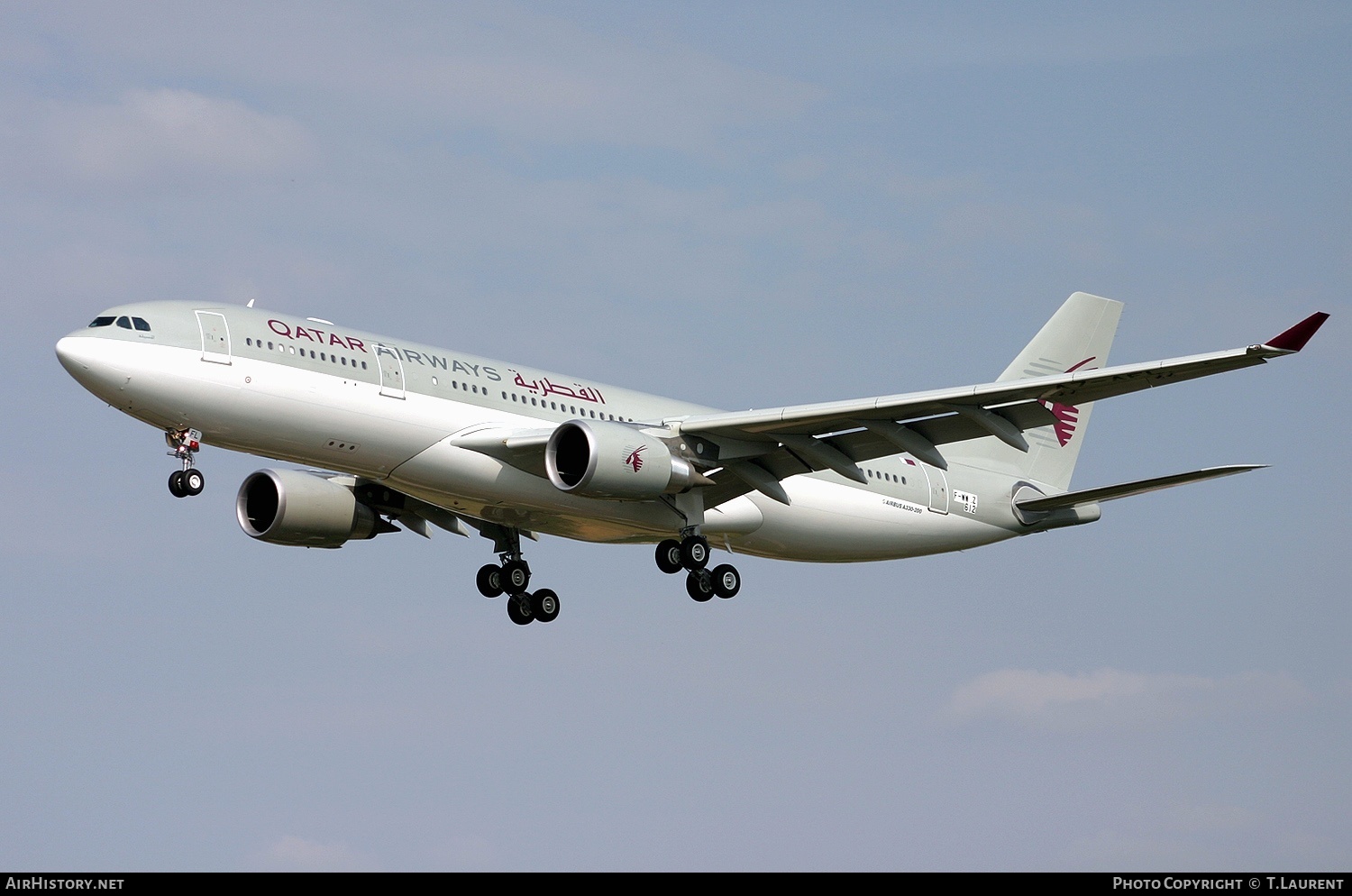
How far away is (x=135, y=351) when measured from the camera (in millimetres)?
31219

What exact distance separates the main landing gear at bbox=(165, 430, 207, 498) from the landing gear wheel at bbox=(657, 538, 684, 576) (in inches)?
395

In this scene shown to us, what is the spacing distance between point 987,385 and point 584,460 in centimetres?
775

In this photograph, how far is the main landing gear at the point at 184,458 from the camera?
Answer: 105 ft

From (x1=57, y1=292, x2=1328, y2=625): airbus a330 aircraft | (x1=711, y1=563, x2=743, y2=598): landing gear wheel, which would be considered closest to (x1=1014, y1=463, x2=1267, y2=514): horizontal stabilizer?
(x1=57, y1=292, x2=1328, y2=625): airbus a330 aircraft

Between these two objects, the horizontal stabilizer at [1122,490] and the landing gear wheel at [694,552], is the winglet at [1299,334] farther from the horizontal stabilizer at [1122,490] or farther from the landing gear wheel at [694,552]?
the landing gear wheel at [694,552]

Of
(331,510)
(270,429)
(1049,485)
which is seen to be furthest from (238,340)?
(1049,485)

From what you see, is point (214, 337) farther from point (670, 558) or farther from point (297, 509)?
point (670, 558)

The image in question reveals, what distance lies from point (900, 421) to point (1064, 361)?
37.9 feet

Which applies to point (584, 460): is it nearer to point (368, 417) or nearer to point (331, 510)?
point (368, 417)

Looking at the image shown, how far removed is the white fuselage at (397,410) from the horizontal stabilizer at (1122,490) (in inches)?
174

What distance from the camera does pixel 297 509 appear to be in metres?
37.2

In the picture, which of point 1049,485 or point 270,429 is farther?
point 1049,485

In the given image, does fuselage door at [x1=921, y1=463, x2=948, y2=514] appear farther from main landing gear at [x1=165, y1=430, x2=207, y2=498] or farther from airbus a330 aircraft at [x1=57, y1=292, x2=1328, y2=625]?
main landing gear at [x1=165, y1=430, x2=207, y2=498]
